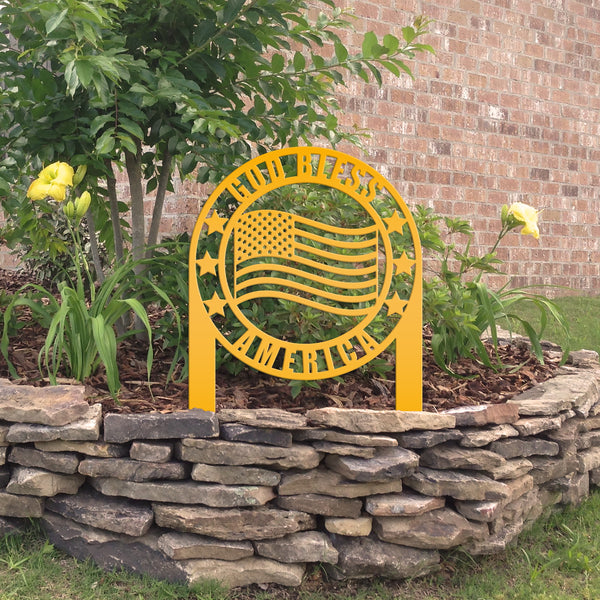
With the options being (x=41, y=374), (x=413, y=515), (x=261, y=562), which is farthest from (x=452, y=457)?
(x=41, y=374)

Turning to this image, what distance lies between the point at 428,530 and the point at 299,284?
3.15 ft

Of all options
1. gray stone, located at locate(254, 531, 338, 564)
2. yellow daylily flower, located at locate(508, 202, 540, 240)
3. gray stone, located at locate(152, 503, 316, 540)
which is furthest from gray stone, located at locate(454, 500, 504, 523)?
yellow daylily flower, located at locate(508, 202, 540, 240)

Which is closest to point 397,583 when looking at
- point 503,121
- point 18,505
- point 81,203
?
point 18,505

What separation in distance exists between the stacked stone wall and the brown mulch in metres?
0.20

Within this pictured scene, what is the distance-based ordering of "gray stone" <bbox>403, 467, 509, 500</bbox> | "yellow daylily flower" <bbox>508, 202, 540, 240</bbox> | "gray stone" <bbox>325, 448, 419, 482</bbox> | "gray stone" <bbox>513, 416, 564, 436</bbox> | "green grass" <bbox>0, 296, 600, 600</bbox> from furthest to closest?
"yellow daylily flower" <bbox>508, 202, 540, 240</bbox>
"gray stone" <bbox>513, 416, 564, 436</bbox>
"gray stone" <bbox>403, 467, 509, 500</bbox>
"gray stone" <bbox>325, 448, 419, 482</bbox>
"green grass" <bbox>0, 296, 600, 600</bbox>

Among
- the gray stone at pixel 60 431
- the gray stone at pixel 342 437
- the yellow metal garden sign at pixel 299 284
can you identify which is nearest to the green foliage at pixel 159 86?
the yellow metal garden sign at pixel 299 284

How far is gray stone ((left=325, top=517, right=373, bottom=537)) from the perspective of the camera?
90.0 inches

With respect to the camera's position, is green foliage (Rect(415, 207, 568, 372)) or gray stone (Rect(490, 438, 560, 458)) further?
green foliage (Rect(415, 207, 568, 372))

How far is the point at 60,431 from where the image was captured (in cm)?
222

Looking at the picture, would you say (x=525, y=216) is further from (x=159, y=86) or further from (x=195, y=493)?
(x=195, y=493)

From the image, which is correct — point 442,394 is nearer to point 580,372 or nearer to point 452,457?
point 452,457

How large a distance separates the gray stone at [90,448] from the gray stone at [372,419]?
2.06 feet

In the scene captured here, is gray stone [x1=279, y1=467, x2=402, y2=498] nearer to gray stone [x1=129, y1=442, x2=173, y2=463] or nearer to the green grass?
the green grass

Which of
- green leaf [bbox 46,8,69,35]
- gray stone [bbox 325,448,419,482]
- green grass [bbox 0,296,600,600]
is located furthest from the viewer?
gray stone [bbox 325,448,419,482]
